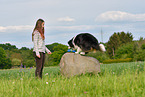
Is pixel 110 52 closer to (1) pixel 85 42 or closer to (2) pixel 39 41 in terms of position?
(1) pixel 85 42

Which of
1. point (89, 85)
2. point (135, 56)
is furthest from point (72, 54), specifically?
point (135, 56)

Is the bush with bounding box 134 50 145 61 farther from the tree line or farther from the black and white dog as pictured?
the black and white dog

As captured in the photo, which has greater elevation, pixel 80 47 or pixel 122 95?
pixel 80 47

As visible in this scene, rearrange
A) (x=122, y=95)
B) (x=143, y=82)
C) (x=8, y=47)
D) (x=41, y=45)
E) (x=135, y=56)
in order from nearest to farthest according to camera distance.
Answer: (x=122, y=95), (x=143, y=82), (x=41, y=45), (x=135, y=56), (x=8, y=47)

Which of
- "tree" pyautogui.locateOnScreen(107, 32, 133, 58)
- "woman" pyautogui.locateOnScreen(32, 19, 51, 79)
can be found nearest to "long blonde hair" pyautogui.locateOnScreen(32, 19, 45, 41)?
"woman" pyautogui.locateOnScreen(32, 19, 51, 79)

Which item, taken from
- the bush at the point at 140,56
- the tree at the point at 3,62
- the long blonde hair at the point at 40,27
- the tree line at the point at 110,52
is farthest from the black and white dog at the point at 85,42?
the tree at the point at 3,62

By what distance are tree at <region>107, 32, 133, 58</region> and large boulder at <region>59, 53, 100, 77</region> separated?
43.8 metres

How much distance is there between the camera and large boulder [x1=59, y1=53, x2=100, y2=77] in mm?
9961

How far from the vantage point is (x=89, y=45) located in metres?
9.92

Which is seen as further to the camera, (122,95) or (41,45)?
(41,45)

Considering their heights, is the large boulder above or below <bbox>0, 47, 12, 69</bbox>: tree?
above

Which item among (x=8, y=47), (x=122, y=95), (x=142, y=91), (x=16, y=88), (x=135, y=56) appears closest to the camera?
(x=122, y=95)

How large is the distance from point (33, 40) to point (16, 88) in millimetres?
2738

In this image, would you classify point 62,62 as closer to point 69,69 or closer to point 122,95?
point 69,69
